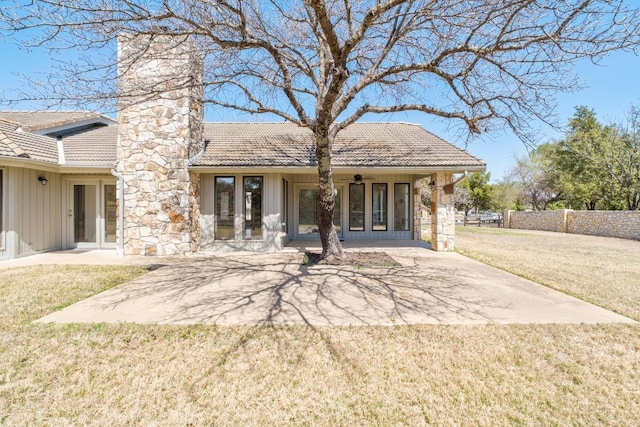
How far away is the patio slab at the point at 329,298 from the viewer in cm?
437

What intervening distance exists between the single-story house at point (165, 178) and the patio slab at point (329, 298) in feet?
8.58

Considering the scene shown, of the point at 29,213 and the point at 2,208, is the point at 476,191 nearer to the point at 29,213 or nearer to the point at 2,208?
the point at 29,213

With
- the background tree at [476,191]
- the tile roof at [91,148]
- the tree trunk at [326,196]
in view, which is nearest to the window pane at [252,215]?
the tree trunk at [326,196]

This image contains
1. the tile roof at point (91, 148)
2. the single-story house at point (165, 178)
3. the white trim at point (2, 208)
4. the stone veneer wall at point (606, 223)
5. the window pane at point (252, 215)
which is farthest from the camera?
the stone veneer wall at point (606, 223)

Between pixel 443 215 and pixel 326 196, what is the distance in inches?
201

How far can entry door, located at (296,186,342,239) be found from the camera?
13500mm

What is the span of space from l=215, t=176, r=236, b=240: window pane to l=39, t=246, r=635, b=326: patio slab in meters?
2.58

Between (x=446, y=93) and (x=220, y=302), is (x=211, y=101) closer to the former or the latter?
(x=220, y=302)

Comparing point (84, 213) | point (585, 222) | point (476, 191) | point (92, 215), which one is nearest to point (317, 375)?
point (92, 215)

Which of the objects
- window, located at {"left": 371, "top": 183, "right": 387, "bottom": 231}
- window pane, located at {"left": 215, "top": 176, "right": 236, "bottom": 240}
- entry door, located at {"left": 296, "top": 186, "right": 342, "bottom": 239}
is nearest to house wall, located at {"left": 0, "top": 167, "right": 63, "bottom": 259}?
window pane, located at {"left": 215, "top": 176, "right": 236, "bottom": 240}

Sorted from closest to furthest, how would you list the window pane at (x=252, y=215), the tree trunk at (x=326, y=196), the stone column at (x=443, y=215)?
the tree trunk at (x=326, y=196), the window pane at (x=252, y=215), the stone column at (x=443, y=215)

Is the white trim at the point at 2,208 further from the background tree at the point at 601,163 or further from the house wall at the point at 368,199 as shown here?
the background tree at the point at 601,163

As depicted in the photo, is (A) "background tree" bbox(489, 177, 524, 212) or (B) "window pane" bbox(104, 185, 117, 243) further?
(A) "background tree" bbox(489, 177, 524, 212)

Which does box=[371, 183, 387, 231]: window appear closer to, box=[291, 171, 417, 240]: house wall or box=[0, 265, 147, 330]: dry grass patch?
box=[291, 171, 417, 240]: house wall
